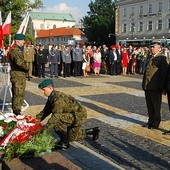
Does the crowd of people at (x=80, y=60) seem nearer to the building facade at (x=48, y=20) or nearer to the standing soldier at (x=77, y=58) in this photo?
the standing soldier at (x=77, y=58)

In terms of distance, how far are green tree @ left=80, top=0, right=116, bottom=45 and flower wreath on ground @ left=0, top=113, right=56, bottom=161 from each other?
7728 centimetres

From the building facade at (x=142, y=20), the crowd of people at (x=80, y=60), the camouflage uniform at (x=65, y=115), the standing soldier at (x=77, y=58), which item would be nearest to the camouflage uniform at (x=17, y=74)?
the camouflage uniform at (x=65, y=115)

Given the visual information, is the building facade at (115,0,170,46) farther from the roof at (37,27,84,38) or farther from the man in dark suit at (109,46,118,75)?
the man in dark suit at (109,46,118,75)

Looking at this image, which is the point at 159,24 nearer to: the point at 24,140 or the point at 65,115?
the point at 65,115

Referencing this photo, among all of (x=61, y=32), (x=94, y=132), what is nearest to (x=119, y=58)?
(x=94, y=132)

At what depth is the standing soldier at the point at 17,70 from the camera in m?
7.67

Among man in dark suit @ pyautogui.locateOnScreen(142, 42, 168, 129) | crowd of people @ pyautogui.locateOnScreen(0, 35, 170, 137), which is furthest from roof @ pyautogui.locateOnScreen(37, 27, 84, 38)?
man in dark suit @ pyautogui.locateOnScreen(142, 42, 168, 129)

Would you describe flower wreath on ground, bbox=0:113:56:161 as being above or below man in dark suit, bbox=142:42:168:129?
below

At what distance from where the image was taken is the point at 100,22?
8331 centimetres

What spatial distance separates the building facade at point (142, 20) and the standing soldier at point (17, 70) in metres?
64.2

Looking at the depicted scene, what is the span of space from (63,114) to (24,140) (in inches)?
37.0

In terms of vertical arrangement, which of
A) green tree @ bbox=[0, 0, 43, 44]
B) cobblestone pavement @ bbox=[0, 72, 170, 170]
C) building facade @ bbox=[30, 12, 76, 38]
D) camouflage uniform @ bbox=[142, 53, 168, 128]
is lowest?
cobblestone pavement @ bbox=[0, 72, 170, 170]

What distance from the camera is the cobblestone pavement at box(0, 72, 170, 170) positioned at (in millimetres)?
5434

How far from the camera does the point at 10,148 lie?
4676 millimetres
